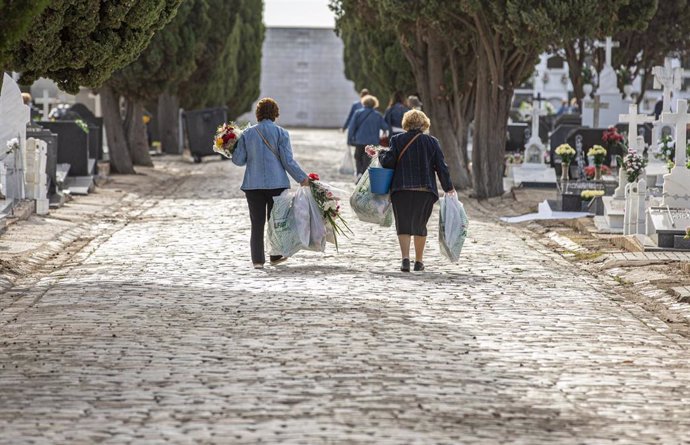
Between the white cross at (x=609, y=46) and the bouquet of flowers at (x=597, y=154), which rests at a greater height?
the white cross at (x=609, y=46)

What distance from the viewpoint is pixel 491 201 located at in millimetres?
24047

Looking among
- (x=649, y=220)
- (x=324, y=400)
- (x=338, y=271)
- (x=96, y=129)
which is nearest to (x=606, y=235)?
(x=649, y=220)

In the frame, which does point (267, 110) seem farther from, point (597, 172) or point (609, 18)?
point (597, 172)

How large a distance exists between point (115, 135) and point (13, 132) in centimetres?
1058

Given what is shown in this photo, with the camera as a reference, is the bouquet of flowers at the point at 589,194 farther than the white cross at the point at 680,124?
Yes

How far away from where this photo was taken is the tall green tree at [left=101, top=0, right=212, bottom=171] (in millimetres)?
28781

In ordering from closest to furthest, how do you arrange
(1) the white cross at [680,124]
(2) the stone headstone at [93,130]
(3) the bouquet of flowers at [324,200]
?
(3) the bouquet of flowers at [324,200] < (1) the white cross at [680,124] < (2) the stone headstone at [93,130]

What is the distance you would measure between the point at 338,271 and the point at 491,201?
37.2 ft

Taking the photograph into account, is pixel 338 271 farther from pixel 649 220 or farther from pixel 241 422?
pixel 241 422

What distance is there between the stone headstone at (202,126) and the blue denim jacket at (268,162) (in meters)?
22.3

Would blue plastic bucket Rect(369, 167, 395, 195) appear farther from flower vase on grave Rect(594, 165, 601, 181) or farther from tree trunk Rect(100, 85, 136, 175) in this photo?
tree trunk Rect(100, 85, 136, 175)

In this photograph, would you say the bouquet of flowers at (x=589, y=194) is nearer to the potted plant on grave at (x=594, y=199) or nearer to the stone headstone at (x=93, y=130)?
the potted plant on grave at (x=594, y=199)

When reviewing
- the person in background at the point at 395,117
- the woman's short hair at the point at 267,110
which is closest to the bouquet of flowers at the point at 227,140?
the woman's short hair at the point at 267,110

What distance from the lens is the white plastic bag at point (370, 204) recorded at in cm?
1377
